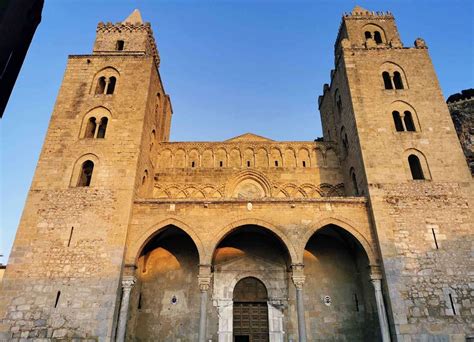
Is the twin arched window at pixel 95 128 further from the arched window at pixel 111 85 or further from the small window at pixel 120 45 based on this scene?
the small window at pixel 120 45

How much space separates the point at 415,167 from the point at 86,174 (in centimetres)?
1443

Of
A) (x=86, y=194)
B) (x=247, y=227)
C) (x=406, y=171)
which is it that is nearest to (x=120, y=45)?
(x=86, y=194)

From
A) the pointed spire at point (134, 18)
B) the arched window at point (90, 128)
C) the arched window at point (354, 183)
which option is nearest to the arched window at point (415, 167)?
the arched window at point (354, 183)

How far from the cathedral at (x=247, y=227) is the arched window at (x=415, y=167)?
0.05 m

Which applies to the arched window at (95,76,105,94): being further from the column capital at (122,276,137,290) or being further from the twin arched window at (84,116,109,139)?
the column capital at (122,276,137,290)

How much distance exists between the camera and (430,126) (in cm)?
1550

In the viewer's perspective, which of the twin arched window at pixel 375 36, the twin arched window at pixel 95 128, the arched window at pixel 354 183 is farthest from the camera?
the twin arched window at pixel 375 36

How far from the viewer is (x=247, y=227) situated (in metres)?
14.3

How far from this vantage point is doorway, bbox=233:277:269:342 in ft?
46.4

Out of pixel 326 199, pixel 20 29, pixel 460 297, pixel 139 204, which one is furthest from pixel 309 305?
pixel 20 29

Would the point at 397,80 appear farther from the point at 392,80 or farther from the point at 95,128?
the point at 95,128

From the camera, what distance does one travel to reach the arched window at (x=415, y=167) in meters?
14.8

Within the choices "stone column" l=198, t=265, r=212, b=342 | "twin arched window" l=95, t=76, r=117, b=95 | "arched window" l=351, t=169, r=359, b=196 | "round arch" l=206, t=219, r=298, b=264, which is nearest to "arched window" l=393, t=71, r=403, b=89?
"arched window" l=351, t=169, r=359, b=196

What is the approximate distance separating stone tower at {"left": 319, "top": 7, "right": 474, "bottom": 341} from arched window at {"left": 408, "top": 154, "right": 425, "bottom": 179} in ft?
0.14
